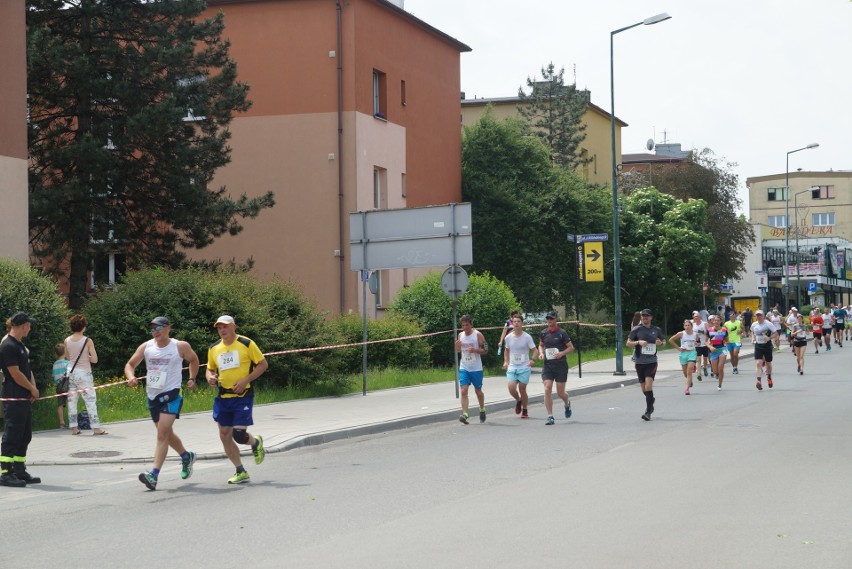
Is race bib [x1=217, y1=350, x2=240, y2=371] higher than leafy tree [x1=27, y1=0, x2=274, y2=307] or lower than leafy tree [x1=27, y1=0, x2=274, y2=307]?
lower

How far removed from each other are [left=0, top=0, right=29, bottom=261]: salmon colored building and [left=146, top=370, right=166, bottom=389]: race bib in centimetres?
1115

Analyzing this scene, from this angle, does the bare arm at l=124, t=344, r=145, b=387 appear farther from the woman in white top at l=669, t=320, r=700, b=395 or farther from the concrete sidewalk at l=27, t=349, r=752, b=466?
the woman in white top at l=669, t=320, r=700, b=395

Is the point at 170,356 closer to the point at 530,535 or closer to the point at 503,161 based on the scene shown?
the point at 530,535

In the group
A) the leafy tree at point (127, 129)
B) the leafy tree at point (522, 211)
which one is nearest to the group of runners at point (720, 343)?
the leafy tree at point (127, 129)

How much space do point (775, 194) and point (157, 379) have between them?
4845 inches

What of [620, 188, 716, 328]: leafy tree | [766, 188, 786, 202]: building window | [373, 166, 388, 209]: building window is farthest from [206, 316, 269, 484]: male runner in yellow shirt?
[766, 188, 786, 202]: building window

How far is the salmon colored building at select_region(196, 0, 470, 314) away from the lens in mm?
35594

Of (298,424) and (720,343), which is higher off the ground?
(720,343)

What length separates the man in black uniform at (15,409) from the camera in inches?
469

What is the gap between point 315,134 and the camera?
1415 inches

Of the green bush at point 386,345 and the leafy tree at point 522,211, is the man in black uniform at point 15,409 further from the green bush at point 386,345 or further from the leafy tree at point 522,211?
the leafy tree at point 522,211

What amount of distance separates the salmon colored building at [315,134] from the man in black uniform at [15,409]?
75.6 feet

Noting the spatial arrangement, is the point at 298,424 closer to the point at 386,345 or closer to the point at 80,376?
the point at 80,376

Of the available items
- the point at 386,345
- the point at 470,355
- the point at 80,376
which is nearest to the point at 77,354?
the point at 80,376
